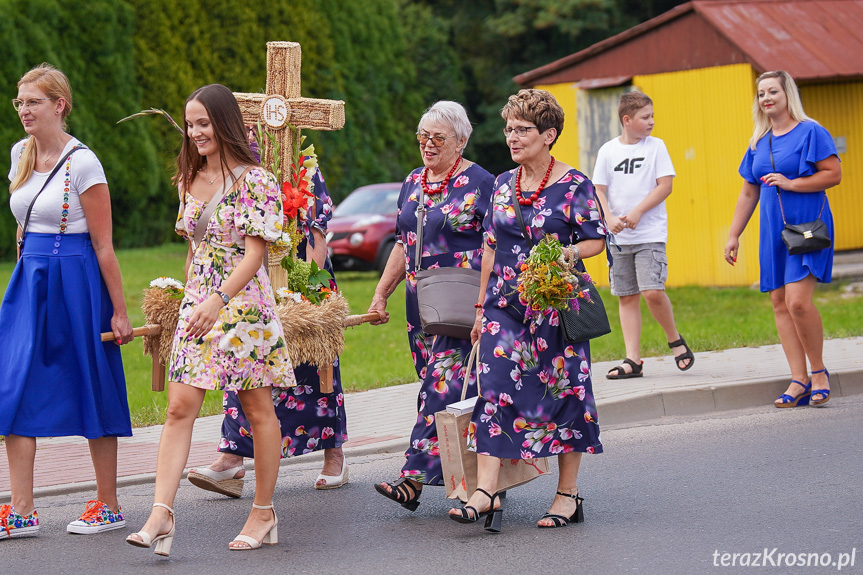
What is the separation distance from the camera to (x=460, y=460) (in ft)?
17.8

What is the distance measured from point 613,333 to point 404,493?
23.8ft

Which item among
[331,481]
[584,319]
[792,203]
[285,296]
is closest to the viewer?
[584,319]

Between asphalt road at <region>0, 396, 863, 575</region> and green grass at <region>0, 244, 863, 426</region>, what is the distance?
2.71 m

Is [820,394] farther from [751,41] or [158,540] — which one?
[751,41]

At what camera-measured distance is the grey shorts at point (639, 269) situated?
A: 901 centimetres

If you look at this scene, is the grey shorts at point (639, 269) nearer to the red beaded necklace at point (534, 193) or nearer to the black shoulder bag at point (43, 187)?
the red beaded necklace at point (534, 193)

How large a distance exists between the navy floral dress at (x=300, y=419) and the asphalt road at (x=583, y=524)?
28cm

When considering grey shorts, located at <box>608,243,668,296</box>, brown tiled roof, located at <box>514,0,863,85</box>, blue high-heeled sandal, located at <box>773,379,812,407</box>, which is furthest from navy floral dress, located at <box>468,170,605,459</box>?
brown tiled roof, located at <box>514,0,863,85</box>

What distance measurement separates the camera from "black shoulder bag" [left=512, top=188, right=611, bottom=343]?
5.27 m

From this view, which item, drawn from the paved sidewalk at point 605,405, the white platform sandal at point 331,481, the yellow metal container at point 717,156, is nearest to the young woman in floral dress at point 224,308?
the white platform sandal at point 331,481

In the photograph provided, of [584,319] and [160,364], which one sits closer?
[584,319]

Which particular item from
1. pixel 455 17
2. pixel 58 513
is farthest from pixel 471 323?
pixel 455 17

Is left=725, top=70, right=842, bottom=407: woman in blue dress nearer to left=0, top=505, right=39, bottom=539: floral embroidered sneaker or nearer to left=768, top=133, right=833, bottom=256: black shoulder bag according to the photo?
left=768, top=133, right=833, bottom=256: black shoulder bag

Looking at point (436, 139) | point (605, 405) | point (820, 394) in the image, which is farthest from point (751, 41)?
point (436, 139)
